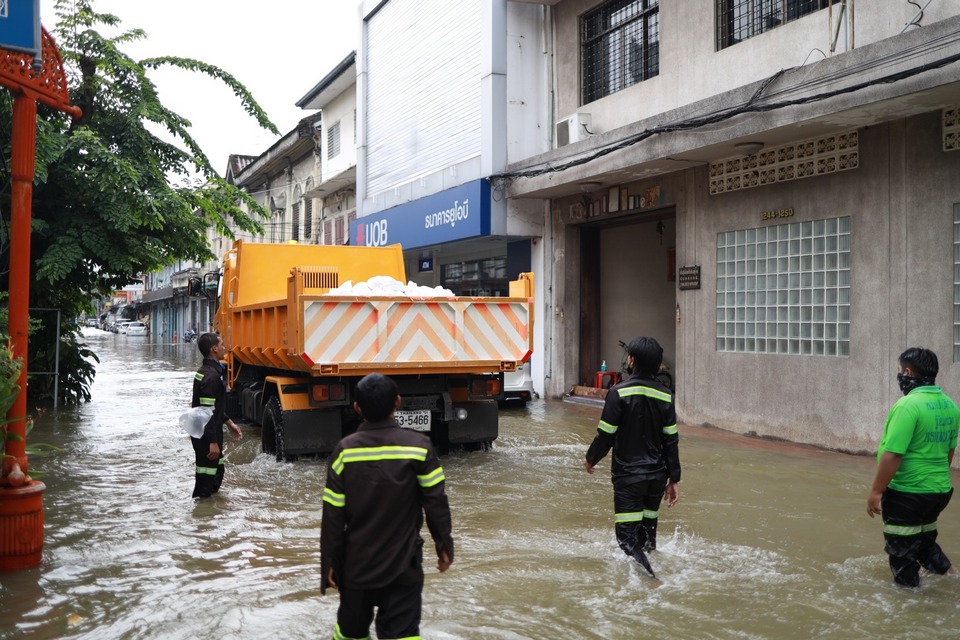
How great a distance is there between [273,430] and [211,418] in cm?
240

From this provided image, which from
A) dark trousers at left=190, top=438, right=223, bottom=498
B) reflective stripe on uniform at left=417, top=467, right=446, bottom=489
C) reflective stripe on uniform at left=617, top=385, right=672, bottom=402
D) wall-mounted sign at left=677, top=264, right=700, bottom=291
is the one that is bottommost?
dark trousers at left=190, top=438, right=223, bottom=498

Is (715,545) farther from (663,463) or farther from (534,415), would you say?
(534,415)

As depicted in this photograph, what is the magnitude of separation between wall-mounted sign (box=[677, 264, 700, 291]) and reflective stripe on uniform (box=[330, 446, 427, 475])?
1012cm

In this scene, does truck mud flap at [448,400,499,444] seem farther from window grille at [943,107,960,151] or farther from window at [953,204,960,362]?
window grille at [943,107,960,151]

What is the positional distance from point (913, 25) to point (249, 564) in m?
8.36

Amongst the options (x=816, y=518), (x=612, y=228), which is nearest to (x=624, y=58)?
(x=612, y=228)

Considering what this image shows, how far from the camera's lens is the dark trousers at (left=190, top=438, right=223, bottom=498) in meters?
8.05

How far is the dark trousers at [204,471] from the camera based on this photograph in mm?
8047

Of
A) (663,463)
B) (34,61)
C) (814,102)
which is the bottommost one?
(663,463)

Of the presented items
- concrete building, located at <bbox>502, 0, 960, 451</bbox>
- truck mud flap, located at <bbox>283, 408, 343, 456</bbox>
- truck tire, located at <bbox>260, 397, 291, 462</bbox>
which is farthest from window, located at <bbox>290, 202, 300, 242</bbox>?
truck mud flap, located at <bbox>283, 408, 343, 456</bbox>

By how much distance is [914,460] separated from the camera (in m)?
5.06

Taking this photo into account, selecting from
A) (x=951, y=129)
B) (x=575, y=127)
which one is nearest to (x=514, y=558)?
(x=951, y=129)

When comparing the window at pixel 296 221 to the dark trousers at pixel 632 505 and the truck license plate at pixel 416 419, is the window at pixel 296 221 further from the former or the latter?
the dark trousers at pixel 632 505

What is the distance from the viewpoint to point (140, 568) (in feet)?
19.9
